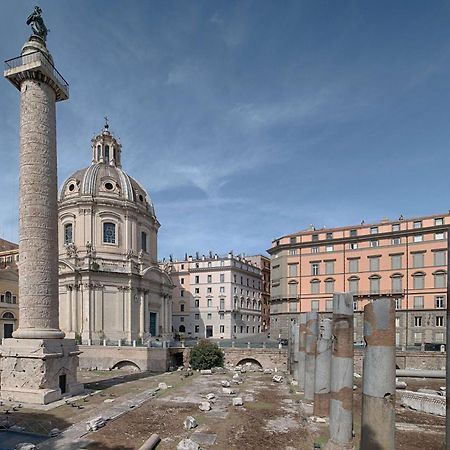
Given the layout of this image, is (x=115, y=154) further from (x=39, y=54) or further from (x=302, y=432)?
(x=302, y=432)

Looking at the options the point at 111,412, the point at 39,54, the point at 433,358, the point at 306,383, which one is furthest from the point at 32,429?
the point at 433,358

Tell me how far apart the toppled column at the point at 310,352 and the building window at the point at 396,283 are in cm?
2735

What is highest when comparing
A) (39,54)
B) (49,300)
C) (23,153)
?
(39,54)

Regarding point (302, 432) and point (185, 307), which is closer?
point (302, 432)

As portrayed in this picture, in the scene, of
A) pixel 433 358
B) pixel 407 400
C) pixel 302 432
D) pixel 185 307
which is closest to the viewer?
pixel 302 432

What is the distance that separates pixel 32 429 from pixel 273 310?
39.2 meters

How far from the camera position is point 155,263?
5166 centimetres

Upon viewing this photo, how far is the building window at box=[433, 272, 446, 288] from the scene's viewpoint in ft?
137

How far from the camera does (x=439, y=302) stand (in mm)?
41875

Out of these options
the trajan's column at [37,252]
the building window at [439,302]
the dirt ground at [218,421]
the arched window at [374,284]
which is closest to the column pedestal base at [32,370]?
the trajan's column at [37,252]

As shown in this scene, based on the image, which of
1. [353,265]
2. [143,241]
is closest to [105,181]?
[143,241]

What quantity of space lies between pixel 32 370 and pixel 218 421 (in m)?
10.0

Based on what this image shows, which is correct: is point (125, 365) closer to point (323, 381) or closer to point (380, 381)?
point (323, 381)

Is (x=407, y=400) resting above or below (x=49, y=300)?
below
